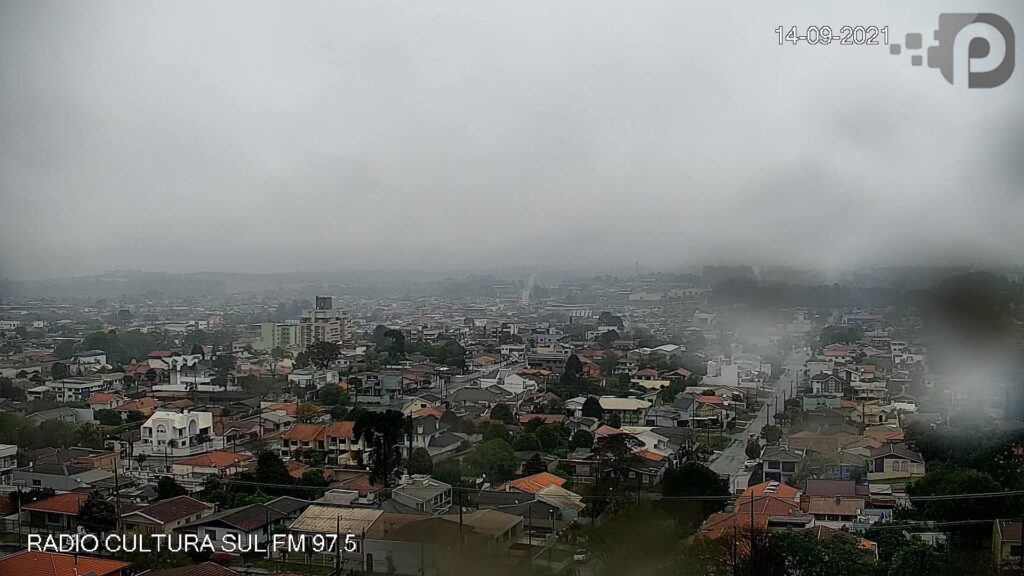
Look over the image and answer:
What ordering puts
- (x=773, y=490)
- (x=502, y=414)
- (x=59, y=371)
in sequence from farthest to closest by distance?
(x=502, y=414) → (x=59, y=371) → (x=773, y=490)

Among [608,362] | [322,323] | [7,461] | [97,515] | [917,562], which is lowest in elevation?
→ [917,562]

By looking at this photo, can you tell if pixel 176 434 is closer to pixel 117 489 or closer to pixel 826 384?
pixel 117 489

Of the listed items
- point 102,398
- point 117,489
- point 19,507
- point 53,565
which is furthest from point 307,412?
point 53,565

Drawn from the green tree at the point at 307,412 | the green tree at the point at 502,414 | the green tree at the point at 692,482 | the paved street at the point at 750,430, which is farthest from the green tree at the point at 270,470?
→ the paved street at the point at 750,430

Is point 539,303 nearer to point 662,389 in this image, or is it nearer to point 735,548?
point 662,389

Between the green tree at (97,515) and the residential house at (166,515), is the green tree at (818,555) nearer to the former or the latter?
the residential house at (166,515)

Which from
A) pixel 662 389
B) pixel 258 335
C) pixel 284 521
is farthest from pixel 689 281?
pixel 258 335
